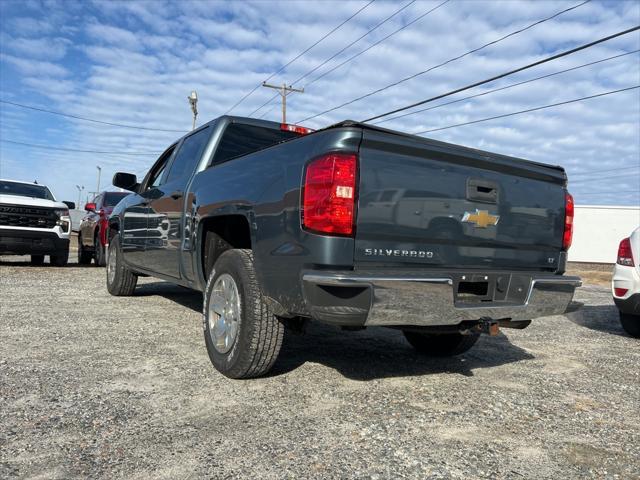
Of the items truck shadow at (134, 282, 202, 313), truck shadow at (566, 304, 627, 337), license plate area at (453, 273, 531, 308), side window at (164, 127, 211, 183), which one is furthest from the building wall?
license plate area at (453, 273, 531, 308)

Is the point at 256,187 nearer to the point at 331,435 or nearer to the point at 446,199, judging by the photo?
the point at 446,199

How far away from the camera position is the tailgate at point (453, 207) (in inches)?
111

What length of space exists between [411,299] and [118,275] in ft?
16.7

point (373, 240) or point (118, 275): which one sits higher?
point (373, 240)

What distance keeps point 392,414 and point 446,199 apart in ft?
4.16

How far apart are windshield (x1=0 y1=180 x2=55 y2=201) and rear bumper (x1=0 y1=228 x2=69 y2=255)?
1236 mm

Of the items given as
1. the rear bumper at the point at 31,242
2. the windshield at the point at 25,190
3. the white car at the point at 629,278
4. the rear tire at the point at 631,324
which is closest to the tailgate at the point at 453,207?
the white car at the point at 629,278

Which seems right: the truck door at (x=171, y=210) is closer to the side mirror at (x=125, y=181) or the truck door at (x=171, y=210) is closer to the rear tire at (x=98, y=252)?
the side mirror at (x=125, y=181)

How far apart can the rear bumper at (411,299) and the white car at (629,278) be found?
8.93ft

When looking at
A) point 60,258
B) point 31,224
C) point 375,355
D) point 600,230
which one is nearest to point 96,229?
point 60,258

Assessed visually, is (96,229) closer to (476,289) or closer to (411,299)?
(476,289)

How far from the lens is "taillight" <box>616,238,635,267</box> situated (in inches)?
217

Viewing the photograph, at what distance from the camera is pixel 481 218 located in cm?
323

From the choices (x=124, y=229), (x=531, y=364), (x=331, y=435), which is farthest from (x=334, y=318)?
(x=124, y=229)
